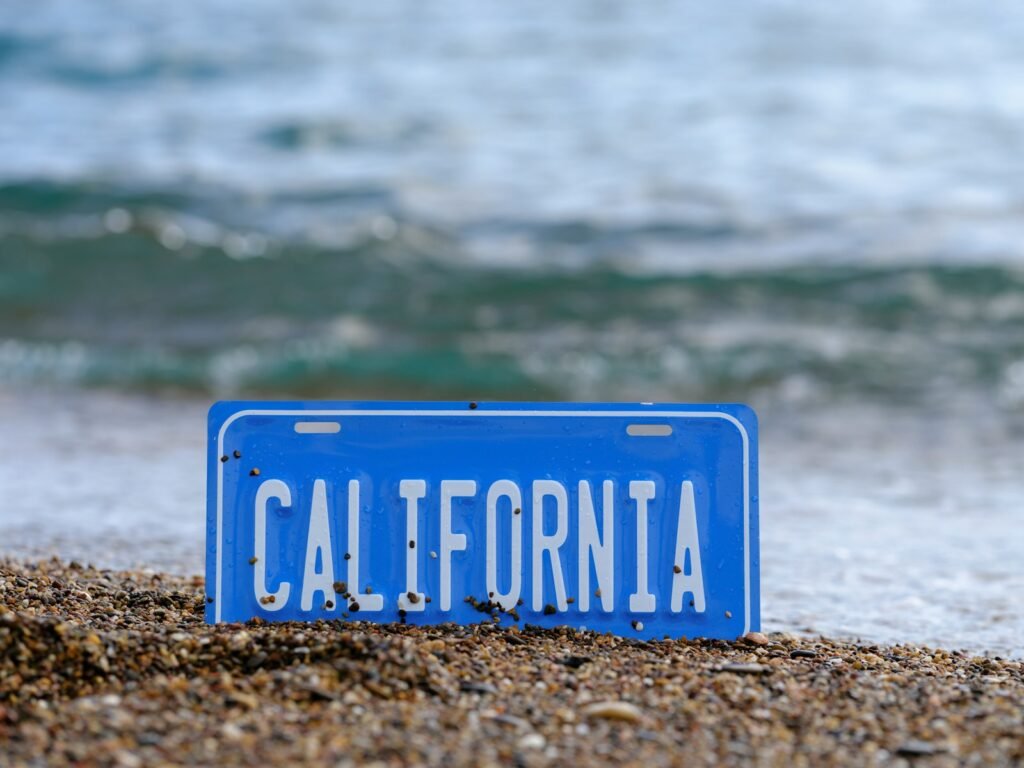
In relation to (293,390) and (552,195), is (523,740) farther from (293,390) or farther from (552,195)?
(552,195)

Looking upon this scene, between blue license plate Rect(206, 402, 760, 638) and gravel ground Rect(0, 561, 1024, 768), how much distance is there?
52 millimetres

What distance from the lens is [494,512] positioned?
190 cm

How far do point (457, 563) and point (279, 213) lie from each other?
815 centimetres

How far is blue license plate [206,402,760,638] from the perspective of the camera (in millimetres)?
1870

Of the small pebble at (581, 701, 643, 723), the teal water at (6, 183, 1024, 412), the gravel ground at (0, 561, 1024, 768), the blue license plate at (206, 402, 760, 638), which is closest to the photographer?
the gravel ground at (0, 561, 1024, 768)

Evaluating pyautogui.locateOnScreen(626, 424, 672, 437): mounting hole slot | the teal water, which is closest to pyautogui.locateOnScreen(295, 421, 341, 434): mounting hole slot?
pyautogui.locateOnScreen(626, 424, 672, 437): mounting hole slot

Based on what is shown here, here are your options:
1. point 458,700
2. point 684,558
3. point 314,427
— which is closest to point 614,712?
point 458,700

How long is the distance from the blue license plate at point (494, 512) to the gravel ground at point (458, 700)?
52 millimetres

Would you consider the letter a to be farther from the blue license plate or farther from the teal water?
the teal water

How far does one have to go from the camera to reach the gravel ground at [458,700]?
1.36 metres

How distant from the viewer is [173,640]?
163 centimetres

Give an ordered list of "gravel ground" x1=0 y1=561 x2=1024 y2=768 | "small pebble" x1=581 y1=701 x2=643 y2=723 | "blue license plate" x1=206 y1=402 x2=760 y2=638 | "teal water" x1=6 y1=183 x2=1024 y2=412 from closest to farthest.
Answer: "gravel ground" x1=0 y1=561 x2=1024 y2=768, "small pebble" x1=581 y1=701 x2=643 y2=723, "blue license plate" x1=206 y1=402 x2=760 y2=638, "teal water" x1=6 y1=183 x2=1024 y2=412

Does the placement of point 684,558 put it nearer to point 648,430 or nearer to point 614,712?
point 648,430

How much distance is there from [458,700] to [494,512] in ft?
1.39
